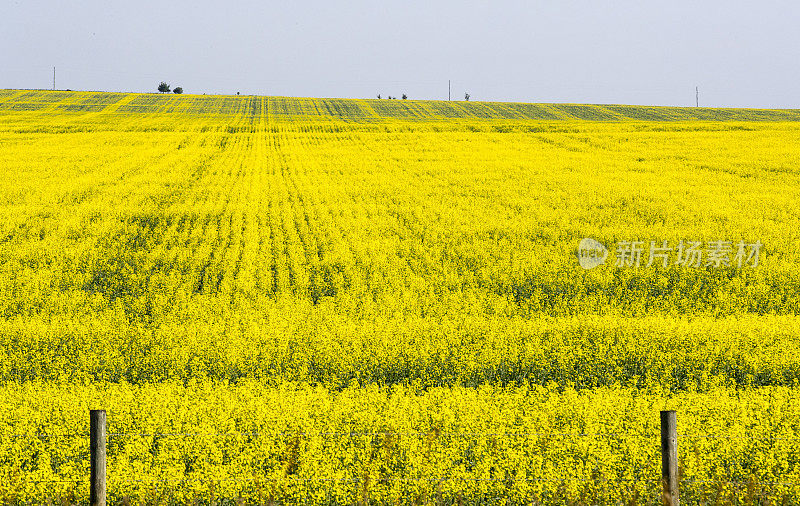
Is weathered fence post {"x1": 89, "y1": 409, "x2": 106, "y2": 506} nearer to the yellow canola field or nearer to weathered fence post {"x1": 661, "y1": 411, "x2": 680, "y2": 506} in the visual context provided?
the yellow canola field

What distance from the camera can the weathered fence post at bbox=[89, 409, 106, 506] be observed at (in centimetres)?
516

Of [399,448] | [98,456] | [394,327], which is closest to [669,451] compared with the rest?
[399,448]

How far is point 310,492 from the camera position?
688 centimetres

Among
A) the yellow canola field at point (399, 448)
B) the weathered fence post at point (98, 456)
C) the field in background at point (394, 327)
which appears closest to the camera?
the weathered fence post at point (98, 456)

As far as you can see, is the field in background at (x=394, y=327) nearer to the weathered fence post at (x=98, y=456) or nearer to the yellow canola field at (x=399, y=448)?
the yellow canola field at (x=399, y=448)

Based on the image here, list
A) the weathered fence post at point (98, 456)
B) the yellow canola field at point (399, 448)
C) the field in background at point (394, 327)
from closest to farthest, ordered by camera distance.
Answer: the weathered fence post at point (98, 456), the yellow canola field at point (399, 448), the field in background at point (394, 327)

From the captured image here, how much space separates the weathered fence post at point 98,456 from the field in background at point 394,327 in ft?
5.20

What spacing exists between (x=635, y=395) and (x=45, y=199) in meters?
21.9

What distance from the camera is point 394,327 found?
13.1m

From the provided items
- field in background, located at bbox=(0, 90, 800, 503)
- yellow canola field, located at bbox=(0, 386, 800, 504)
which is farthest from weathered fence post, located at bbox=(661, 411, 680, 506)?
yellow canola field, located at bbox=(0, 386, 800, 504)

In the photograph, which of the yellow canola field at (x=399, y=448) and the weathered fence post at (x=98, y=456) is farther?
the yellow canola field at (x=399, y=448)

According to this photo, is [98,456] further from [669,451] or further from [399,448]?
[669,451]

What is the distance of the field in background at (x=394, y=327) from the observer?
24.2 feet

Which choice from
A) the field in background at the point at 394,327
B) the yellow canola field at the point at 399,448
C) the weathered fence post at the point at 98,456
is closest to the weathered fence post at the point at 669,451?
the field in background at the point at 394,327
